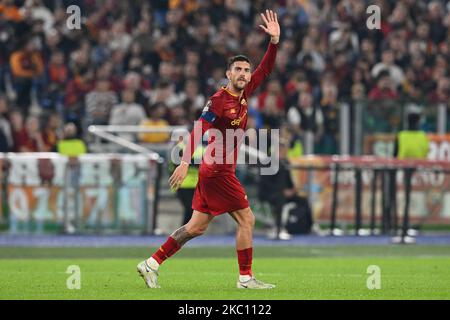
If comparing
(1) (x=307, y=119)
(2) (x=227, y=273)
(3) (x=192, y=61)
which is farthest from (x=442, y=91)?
(2) (x=227, y=273)

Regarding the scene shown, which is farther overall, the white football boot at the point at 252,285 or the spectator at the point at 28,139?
the spectator at the point at 28,139

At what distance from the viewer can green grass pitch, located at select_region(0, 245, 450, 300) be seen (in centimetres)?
1341

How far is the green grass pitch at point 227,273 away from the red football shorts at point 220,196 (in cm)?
84

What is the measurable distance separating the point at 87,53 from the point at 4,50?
1735 mm

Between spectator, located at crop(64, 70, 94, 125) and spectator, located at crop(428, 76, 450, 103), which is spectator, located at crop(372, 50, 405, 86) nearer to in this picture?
spectator, located at crop(428, 76, 450, 103)

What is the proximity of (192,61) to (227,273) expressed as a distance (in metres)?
12.3

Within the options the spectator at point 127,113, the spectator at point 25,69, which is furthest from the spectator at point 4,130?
the spectator at point 127,113

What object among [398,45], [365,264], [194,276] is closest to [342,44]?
[398,45]

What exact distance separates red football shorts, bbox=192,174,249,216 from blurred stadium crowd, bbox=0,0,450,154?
11.9 m

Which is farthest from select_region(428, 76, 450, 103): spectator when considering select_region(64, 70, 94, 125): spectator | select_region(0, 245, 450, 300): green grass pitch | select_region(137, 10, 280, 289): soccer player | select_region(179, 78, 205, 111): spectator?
select_region(137, 10, 280, 289): soccer player

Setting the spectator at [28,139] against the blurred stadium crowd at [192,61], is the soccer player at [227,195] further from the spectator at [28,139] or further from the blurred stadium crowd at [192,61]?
the spectator at [28,139]

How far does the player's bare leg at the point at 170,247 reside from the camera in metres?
14.0

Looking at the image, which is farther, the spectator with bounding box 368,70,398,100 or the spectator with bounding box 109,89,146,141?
the spectator with bounding box 368,70,398,100

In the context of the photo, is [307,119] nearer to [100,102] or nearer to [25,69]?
[100,102]
